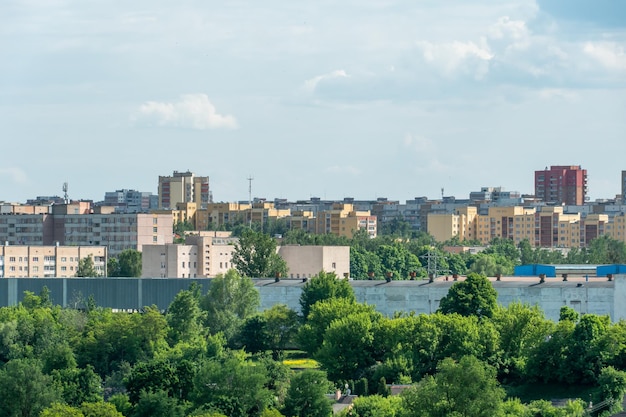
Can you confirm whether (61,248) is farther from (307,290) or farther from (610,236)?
→ (610,236)

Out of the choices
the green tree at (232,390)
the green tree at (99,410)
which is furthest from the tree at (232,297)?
the green tree at (99,410)

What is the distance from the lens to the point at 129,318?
72.4 meters

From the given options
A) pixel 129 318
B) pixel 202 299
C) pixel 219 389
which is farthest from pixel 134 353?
pixel 219 389

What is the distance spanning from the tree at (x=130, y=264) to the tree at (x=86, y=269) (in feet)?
6.32

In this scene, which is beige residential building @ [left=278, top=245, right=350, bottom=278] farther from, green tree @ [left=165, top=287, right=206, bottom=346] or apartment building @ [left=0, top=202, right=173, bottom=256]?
apartment building @ [left=0, top=202, right=173, bottom=256]

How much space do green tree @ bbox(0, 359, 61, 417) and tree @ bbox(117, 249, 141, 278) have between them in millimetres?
49336

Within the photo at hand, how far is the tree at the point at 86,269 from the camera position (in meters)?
103

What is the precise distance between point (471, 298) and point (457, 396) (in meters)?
23.7

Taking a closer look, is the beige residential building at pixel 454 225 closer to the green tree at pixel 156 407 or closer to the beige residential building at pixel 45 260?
the beige residential building at pixel 45 260

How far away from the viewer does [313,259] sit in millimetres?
100375

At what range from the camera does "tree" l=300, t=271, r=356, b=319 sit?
76750mm

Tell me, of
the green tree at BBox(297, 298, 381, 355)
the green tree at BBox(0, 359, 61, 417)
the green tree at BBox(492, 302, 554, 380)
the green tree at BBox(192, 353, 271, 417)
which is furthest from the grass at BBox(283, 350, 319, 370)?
the green tree at BBox(0, 359, 61, 417)

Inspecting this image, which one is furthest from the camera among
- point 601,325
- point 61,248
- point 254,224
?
point 254,224

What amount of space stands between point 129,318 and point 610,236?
109 m
